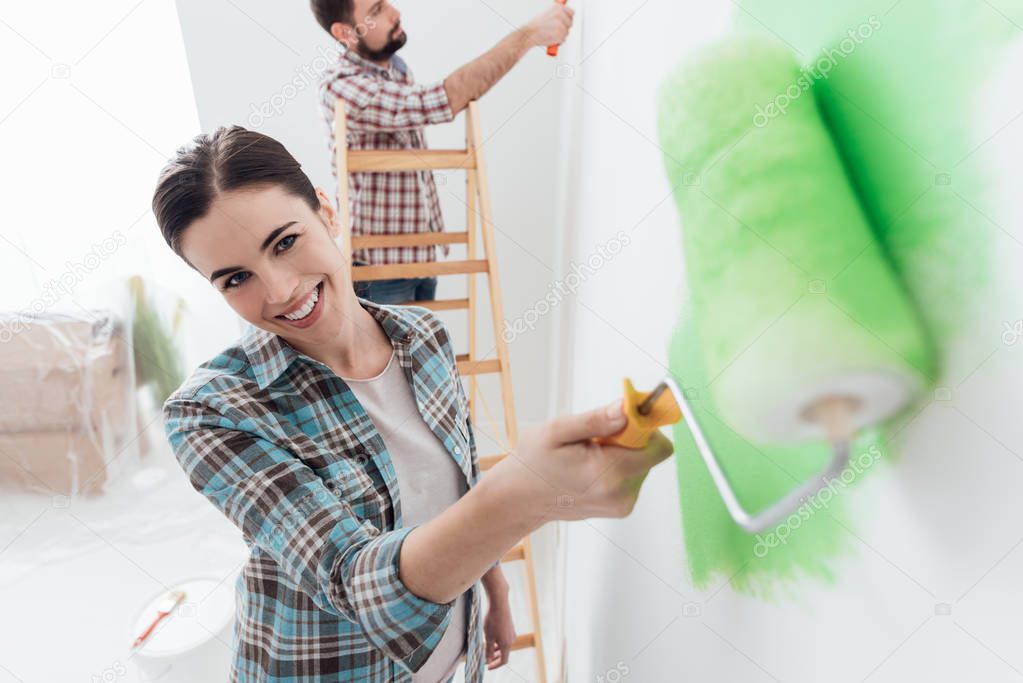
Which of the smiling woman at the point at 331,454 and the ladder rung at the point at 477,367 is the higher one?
the ladder rung at the point at 477,367

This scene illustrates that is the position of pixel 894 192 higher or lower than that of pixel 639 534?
higher

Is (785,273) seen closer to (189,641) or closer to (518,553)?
(518,553)

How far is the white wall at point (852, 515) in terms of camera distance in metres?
0.22

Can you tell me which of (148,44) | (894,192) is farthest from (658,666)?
(148,44)

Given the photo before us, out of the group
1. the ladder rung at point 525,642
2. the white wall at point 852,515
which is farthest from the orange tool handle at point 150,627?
the white wall at point 852,515

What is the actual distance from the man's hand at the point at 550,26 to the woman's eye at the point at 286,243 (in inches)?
31.9

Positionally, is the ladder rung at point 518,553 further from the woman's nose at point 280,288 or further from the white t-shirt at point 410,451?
the woman's nose at point 280,288

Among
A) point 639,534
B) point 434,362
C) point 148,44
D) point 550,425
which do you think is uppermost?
point 148,44

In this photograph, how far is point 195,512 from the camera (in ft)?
7.11

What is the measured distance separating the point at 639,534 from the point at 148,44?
1805 mm

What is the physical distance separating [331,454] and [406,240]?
3.00 ft

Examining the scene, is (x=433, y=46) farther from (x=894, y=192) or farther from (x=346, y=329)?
(x=894, y=192)

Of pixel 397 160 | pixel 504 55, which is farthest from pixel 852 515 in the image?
pixel 397 160

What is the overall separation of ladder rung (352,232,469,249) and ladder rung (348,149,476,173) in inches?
6.3
